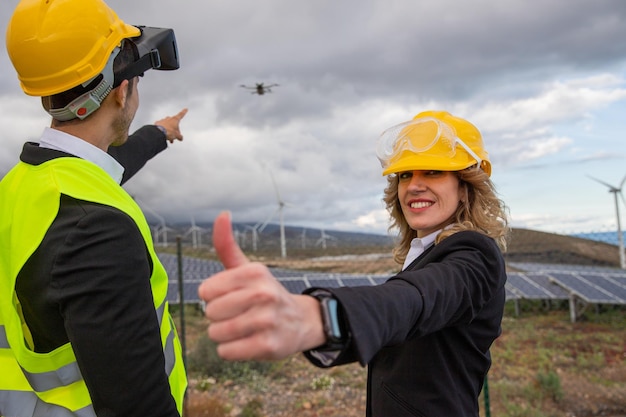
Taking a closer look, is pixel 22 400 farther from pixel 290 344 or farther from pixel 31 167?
pixel 290 344

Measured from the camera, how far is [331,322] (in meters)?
1.12

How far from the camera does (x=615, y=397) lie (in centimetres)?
826

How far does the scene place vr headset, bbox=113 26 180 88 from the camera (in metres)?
2.16

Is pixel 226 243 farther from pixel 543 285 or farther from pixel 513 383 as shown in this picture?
pixel 543 285

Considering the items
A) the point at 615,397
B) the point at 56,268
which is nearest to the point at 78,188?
the point at 56,268

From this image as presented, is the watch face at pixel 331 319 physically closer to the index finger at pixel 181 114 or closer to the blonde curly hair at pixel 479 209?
the blonde curly hair at pixel 479 209

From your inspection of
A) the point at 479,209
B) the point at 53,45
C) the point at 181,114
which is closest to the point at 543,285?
the point at 181,114

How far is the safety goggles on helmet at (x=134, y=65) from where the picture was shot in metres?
2.00

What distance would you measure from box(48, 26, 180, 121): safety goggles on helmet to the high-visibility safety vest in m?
0.24

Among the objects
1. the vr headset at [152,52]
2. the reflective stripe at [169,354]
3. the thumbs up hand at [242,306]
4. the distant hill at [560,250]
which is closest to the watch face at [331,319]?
the thumbs up hand at [242,306]

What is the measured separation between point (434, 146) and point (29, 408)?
1.89 m

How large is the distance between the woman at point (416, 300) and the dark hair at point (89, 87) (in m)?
1.23

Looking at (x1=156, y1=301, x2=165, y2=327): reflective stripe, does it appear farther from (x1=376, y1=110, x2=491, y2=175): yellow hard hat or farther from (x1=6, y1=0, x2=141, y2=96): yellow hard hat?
(x1=376, y1=110, x2=491, y2=175): yellow hard hat

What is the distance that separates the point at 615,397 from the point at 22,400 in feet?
29.6
